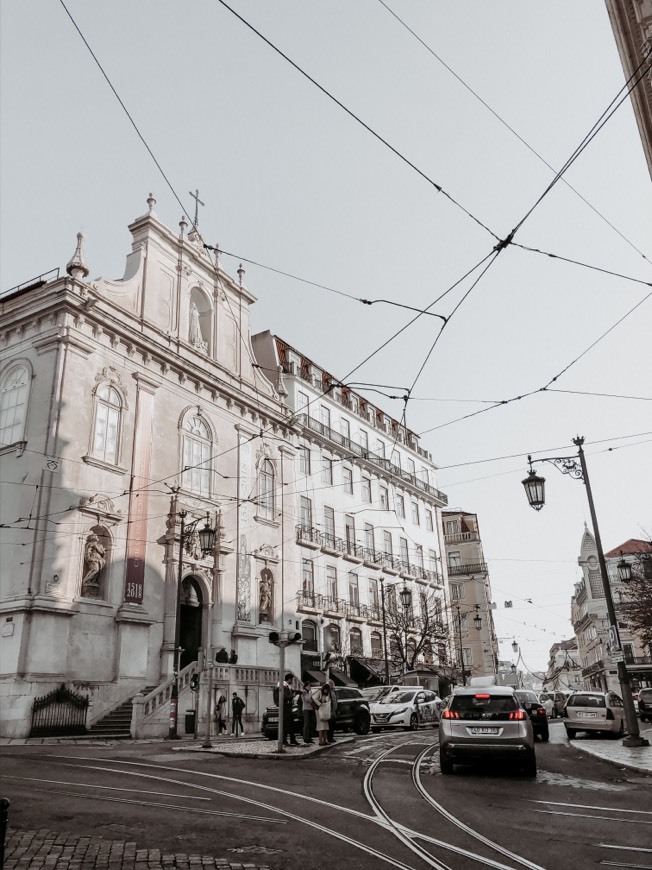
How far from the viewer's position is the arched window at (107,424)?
2616 cm

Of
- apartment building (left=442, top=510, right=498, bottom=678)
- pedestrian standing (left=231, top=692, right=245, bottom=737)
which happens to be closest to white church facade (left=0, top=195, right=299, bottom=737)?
pedestrian standing (left=231, top=692, right=245, bottom=737)

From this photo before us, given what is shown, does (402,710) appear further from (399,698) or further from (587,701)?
(587,701)

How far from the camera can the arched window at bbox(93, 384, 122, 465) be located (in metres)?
26.2

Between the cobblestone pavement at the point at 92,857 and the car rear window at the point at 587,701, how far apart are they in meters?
18.9

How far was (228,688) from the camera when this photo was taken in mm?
25734

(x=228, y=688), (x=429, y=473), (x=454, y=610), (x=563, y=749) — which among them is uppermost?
(x=429, y=473)

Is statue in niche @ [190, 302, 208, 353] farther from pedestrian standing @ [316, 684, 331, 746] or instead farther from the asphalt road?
the asphalt road

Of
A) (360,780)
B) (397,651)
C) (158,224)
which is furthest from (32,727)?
(397,651)

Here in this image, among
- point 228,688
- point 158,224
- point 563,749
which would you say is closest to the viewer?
point 563,749

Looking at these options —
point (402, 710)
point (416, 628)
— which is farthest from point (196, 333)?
point (416, 628)

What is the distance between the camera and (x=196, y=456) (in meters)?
31.1

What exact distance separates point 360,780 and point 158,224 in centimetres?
2772

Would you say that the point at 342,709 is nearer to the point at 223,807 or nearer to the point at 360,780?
the point at 360,780

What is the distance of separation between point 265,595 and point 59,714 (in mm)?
13160
